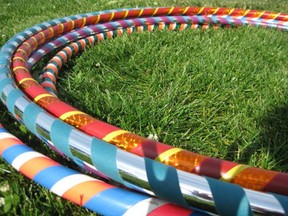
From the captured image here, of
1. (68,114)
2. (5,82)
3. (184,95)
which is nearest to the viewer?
(68,114)

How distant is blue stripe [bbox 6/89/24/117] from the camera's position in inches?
86.8

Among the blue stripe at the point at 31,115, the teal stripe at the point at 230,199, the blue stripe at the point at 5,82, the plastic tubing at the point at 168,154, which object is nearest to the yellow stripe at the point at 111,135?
the plastic tubing at the point at 168,154

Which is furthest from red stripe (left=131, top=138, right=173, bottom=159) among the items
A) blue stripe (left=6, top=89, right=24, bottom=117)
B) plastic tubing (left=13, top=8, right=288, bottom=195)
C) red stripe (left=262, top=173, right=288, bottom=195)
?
blue stripe (left=6, top=89, right=24, bottom=117)

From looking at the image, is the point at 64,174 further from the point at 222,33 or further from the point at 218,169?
the point at 222,33

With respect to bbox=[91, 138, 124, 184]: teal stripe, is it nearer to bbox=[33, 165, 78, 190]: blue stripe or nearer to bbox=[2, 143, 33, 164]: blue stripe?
bbox=[33, 165, 78, 190]: blue stripe

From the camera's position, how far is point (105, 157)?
63.0 inches

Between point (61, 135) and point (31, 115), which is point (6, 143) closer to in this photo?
point (31, 115)

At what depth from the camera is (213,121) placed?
2.52m

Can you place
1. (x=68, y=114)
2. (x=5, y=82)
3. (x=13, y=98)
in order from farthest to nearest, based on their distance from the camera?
(x=5, y=82), (x=13, y=98), (x=68, y=114)

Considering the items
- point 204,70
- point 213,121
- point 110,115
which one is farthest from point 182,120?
point 204,70

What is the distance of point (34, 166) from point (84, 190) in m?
0.33

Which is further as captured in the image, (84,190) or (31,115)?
(31,115)

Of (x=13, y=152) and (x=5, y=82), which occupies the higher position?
(x=5, y=82)

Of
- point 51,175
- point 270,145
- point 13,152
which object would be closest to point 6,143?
point 13,152
